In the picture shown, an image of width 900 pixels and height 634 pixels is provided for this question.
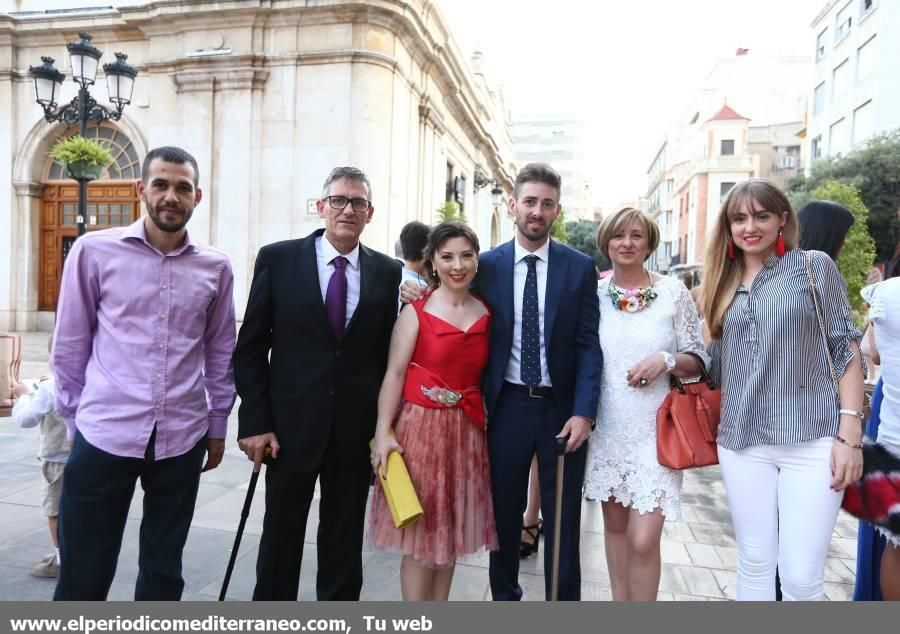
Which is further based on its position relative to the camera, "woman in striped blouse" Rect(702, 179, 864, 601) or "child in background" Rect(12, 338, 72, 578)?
"child in background" Rect(12, 338, 72, 578)

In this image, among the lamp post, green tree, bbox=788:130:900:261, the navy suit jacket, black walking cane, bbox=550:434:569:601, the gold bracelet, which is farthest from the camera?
Result: green tree, bbox=788:130:900:261

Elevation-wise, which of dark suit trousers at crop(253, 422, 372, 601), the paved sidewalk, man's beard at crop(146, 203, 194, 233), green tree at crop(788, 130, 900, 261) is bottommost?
the paved sidewalk

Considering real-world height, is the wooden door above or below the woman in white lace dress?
above

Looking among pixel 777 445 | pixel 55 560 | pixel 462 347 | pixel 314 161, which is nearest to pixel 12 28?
pixel 314 161

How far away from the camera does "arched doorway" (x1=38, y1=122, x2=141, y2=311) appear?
15.2m

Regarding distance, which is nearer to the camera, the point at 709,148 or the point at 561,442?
the point at 561,442

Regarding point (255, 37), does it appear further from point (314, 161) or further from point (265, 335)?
point (265, 335)

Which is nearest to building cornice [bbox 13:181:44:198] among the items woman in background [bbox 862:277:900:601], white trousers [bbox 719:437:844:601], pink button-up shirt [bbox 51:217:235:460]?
pink button-up shirt [bbox 51:217:235:460]

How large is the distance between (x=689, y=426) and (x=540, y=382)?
27.0 inches

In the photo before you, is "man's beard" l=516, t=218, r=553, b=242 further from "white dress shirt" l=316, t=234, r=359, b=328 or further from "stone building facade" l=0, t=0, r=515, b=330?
"stone building facade" l=0, t=0, r=515, b=330

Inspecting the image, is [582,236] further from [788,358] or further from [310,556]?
[788,358]

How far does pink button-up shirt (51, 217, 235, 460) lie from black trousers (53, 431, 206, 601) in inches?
3.2

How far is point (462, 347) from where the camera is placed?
2.76 m

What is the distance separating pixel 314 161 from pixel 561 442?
12.2 m
